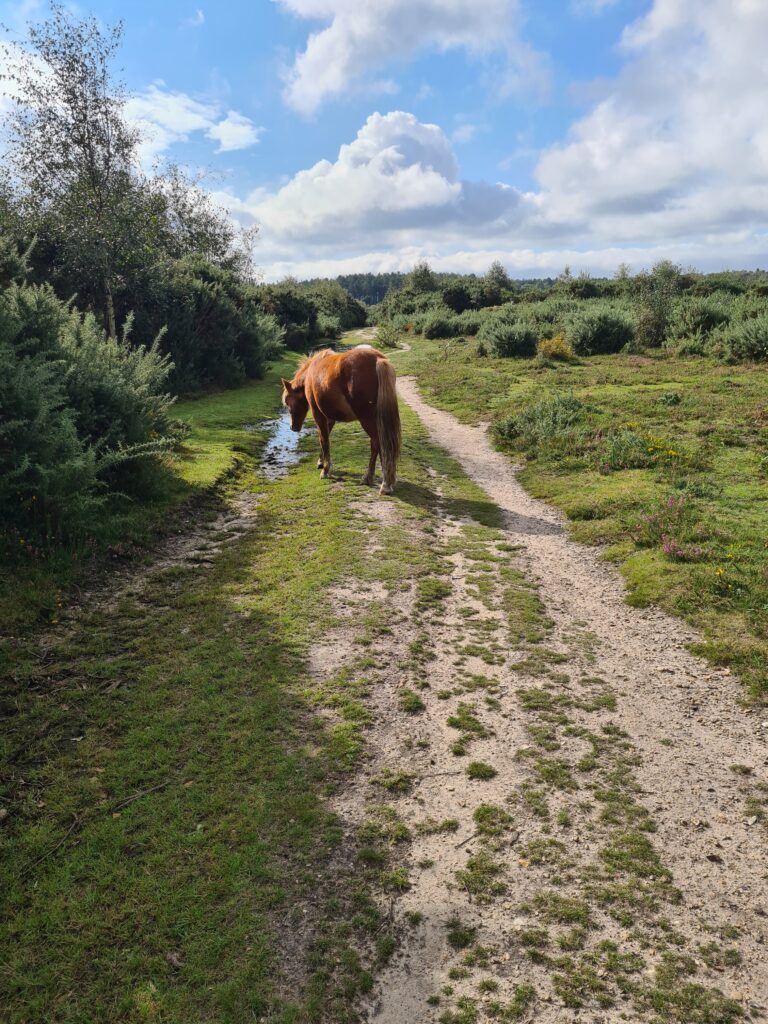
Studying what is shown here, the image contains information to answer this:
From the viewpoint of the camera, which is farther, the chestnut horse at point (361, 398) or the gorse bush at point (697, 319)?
the gorse bush at point (697, 319)

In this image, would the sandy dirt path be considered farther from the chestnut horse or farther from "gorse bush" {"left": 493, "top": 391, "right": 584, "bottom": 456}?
"gorse bush" {"left": 493, "top": 391, "right": 584, "bottom": 456}

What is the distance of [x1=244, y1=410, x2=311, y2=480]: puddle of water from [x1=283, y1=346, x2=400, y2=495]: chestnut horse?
66.1 inches

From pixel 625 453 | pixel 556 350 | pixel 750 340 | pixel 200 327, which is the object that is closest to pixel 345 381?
pixel 625 453

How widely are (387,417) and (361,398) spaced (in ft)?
2.64

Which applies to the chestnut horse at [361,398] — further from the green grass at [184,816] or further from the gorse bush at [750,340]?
the gorse bush at [750,340]

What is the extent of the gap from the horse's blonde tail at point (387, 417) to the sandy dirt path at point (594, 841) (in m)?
5.00

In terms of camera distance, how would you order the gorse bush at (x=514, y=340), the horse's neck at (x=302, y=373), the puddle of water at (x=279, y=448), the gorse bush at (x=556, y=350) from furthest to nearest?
the gorse bush at (x=514, y=340) → the gorse bush at (x=556, y=350) → the puddle of water at (x=279, y=448) → the horse's neck at (x=302, y=373)

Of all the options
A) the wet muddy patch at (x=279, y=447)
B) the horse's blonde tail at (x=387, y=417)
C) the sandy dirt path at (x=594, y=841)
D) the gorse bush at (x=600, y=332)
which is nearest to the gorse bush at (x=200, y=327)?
the wet muddy patch at (x=279, y=447)

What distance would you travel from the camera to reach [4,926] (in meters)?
3.45

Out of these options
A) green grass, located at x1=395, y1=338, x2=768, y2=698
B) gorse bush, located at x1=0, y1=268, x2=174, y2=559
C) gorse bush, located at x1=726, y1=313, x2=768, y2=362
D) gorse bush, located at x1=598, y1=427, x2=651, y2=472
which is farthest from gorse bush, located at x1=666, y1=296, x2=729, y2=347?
gorse bush, located at x1=0, y1=268, x2=174, y2=559

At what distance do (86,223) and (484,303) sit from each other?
55181 mm

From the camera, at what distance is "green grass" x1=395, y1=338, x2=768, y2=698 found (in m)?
7.25

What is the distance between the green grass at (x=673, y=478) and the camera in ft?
23.8

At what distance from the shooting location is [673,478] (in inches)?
459
